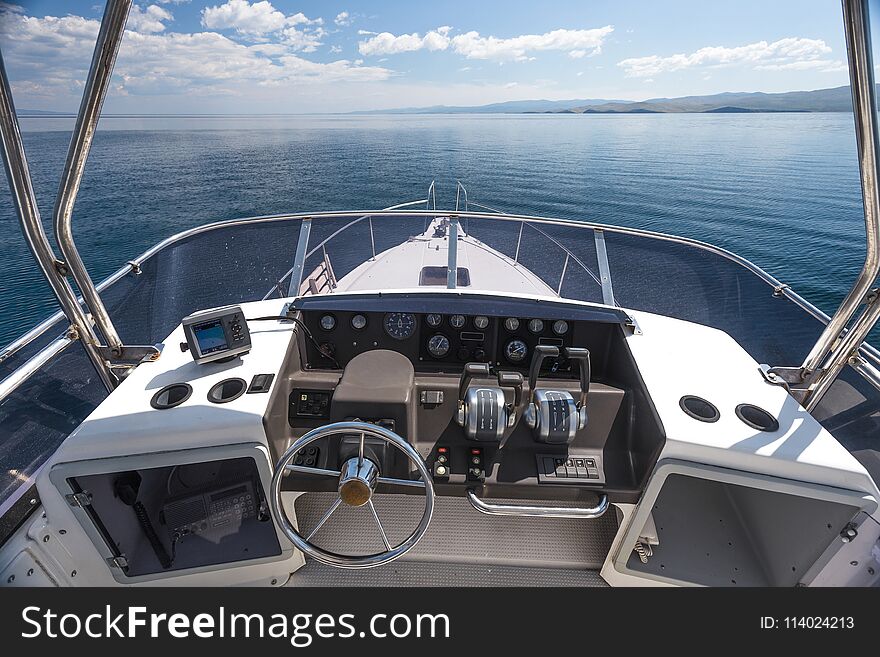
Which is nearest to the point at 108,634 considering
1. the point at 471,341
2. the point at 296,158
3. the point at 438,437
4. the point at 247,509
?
the point at 247,509

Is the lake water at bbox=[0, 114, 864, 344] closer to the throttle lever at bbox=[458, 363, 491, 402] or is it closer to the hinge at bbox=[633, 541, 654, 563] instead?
the throttle lever at bbox=[458, 363, 491, 402]

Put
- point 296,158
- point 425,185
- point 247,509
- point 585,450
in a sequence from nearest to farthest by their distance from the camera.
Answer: point 585,450, point 247,509, point 425,185, point 296,158

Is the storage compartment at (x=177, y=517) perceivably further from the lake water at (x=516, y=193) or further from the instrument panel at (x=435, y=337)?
the lake water at (x=516, y=193)

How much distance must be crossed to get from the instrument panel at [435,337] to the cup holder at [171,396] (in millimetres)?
509

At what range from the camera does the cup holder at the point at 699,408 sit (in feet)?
4.51

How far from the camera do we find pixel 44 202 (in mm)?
11281

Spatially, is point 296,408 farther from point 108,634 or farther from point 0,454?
point 0,454

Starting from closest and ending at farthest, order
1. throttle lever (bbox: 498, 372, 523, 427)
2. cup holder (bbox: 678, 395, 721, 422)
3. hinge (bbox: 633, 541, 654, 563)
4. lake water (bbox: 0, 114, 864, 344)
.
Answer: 1. cup holder (bbox: 678, 395, 721, 422)
2. throttle lever (bbox: 498, 372, 523, 427)
3. hinge (bbox: 633, 541, 654, 563)
4. lake water (bbox: 0, 114, 864, 344)

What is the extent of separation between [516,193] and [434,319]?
520 inches

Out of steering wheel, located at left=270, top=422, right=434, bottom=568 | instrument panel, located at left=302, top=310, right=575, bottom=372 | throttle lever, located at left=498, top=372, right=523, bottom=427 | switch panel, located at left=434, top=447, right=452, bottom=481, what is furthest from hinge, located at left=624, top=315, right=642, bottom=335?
steering wheel, located at left=270, top=422, right=434, bottom=568

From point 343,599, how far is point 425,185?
14.8 meters

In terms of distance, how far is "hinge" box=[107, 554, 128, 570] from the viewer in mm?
1489

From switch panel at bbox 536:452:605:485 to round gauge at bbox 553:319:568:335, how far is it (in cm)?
52

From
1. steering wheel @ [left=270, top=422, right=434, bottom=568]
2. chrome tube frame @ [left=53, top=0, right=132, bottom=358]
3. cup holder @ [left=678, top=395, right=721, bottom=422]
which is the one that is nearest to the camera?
steering wheel @ [left=270, top=422, right=434, bottom=568]
